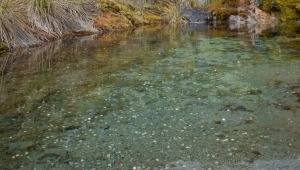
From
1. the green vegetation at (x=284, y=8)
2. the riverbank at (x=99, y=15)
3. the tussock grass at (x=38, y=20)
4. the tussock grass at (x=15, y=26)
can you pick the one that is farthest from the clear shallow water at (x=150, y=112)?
the green vegetation at (x=284, y=8)

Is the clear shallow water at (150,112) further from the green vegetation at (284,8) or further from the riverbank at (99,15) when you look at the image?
the green vegetation at (284,8)

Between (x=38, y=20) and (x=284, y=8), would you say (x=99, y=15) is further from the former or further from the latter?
(x=284, y=8)

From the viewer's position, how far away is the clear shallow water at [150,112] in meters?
6.21

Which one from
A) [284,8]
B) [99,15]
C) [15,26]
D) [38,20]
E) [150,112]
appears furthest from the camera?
[284,8]

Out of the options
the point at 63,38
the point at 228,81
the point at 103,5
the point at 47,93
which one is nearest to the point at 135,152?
the point at 47,93

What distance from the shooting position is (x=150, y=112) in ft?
28.0

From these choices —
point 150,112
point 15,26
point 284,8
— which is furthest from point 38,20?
point 284,8

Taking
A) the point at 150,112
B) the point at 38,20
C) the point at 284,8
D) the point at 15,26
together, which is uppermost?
the point at 38,20

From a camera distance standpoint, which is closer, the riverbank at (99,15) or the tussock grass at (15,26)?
the tussock grass at (15,26)

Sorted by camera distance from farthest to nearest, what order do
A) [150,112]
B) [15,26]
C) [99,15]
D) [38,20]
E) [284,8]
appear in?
1. [284,8]
2. [99,15]
3. [38,20]
4. [15,26]
5. [150,112]

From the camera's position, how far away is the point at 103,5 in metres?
30.0

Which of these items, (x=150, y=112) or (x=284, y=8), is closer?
(x=150, y=112)

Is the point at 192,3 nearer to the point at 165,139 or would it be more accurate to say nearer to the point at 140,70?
the point at 140,70

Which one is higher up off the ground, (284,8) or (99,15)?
(99,15)
